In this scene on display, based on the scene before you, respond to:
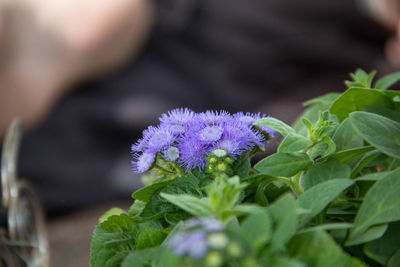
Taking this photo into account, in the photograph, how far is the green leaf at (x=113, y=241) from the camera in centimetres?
43

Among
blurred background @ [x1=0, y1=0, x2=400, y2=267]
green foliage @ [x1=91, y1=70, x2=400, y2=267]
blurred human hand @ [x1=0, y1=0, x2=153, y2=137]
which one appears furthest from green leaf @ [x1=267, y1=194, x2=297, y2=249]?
blurred human hand @ [x1=0, y1=0, x2=153, y2=137]

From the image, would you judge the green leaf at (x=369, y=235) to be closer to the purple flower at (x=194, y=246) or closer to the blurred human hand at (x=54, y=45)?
the purple flower at (x=194, y=246)

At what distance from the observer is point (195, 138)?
0.43 meters

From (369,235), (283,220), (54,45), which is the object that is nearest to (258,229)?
(283,220)

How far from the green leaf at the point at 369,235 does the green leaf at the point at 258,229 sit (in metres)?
0.11

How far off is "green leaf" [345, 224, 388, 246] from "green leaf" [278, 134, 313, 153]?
86 millimetres

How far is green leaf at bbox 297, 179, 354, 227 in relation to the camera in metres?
0.37

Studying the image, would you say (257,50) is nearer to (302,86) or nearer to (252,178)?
(302,86)

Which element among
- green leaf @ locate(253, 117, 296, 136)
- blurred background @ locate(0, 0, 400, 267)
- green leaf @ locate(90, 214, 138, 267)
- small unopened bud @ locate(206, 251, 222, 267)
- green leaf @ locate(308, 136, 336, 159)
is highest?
blurred background @ locate(0, 0, 400, 267)

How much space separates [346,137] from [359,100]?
65mm

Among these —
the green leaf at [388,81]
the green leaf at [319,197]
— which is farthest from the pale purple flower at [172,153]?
the green leaf at [388,81]

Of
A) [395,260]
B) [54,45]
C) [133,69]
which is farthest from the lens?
[133,69]

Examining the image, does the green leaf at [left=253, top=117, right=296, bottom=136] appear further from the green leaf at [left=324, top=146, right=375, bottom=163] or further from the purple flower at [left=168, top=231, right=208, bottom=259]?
the purple flower at [left=168, top=231, right=208, bottom=259]

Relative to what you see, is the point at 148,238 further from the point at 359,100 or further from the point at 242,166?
the point at 359,100
